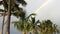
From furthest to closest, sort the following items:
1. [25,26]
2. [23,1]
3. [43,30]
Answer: [43,30], [25,26], [23,1]

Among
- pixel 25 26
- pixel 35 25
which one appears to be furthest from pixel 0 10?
pixel 35 25

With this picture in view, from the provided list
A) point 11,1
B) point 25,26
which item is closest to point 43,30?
point 25,26

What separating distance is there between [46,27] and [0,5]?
129ft

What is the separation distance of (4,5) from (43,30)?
35450 mm

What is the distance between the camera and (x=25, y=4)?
3875 centimetres

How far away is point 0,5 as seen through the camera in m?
39.9

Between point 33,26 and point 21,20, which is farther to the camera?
point 33,26

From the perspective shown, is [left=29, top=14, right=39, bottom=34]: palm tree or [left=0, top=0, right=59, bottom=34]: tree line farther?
[left=29, top=14, right=39, bottom=34]: palm tree

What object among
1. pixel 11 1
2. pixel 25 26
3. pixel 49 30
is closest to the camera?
pixel 11 1

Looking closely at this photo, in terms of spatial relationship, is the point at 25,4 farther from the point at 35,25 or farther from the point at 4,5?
the point at 35,25

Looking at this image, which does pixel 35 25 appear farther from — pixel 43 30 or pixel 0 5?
pixel 0 5

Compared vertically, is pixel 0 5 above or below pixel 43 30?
above

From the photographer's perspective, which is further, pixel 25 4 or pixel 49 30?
pixel 49 30

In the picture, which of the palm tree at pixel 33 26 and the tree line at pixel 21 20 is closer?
the tree line at pixel 21 20
